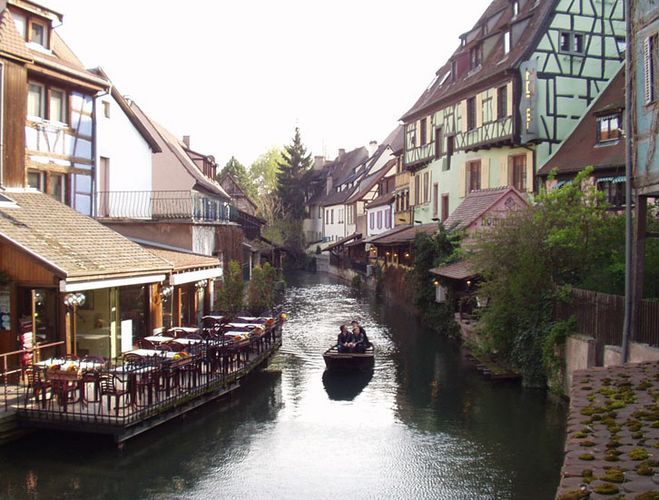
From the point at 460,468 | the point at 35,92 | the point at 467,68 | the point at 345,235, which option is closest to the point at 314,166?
the point at 345,235

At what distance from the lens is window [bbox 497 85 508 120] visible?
31.6m

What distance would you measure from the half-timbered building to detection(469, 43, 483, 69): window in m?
0.05

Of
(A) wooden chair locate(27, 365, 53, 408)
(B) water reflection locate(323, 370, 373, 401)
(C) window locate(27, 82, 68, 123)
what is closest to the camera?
(A) wooden chair locate(27, 365, 53, 408)

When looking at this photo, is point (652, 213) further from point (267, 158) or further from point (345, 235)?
point (267, 158)

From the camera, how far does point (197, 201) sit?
27.6m

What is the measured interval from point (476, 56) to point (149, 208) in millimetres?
18419

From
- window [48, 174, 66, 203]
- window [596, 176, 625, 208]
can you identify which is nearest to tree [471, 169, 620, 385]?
window [596, 176, 625, 208]

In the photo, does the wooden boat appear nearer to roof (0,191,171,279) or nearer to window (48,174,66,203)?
roof (0,191,171,279)

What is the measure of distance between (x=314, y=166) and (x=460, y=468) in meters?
80.2

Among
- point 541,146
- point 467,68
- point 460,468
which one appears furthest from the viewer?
point 467,68

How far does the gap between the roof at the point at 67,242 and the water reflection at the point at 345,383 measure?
5366 millimetres

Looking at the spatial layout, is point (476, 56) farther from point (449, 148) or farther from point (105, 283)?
point (105, 283)

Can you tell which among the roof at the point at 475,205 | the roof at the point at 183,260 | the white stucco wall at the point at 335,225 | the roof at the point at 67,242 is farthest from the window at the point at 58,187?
the white stucco wall at the point at 335,225

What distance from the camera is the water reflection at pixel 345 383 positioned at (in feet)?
61.5
